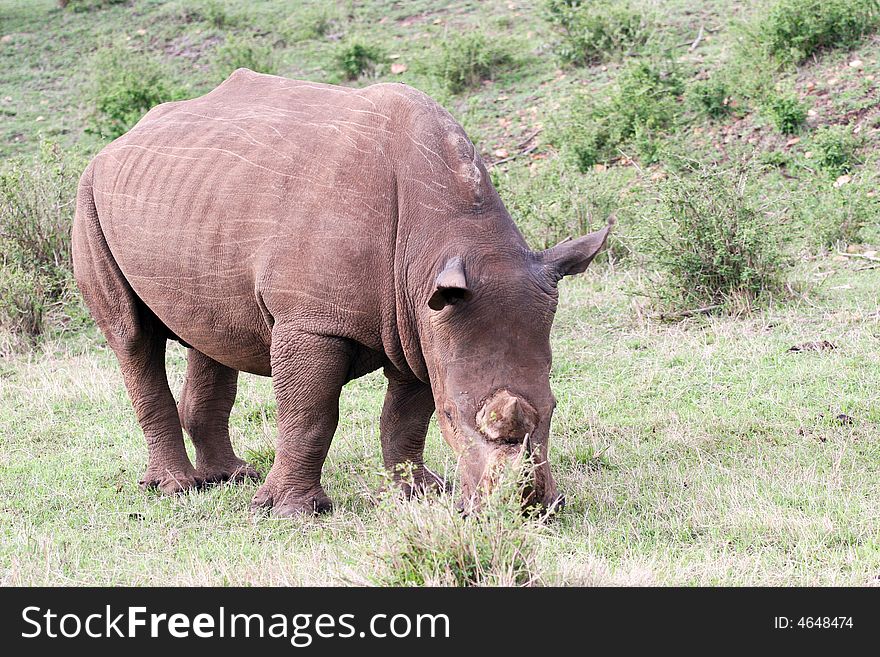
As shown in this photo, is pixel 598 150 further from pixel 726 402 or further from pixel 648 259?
pixel 726 402

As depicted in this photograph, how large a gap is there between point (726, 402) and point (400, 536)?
11.7 ft

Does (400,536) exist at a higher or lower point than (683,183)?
higher

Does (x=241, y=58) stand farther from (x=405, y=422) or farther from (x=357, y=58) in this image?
(x=405, y=422)

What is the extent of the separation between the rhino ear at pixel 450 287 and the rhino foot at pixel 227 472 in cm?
242

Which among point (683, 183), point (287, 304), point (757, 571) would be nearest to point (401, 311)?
point (287, 304)

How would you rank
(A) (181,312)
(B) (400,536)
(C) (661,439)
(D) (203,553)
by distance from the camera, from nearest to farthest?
1. (B) (400,536)
2. (D) (203,553)
3. (A) (181,312)
4. (C) (661,439)

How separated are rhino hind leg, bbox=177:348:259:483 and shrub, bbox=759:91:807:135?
9.11 metres

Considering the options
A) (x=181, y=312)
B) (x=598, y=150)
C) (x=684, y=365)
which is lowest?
(x=598, y=150)

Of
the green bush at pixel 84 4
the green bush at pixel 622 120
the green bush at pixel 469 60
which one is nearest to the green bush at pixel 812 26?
the green bush at pixel 622 120

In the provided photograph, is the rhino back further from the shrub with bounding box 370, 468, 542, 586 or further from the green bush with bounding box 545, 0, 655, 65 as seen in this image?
the green bush with bounding box 545, 0, 655, 65

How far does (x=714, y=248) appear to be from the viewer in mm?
9227

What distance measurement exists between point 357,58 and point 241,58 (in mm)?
2008

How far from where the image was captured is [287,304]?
17.7 feet

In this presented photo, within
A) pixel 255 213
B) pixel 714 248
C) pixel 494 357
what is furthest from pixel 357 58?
pixel 494 357
